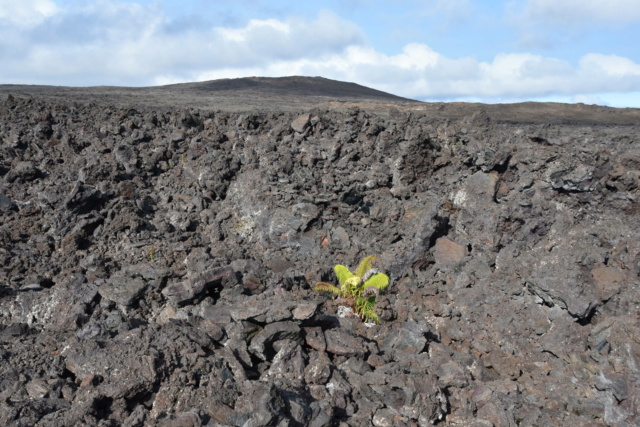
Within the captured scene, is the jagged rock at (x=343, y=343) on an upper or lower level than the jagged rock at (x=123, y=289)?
lower

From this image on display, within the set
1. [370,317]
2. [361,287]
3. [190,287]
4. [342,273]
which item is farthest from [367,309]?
[190,287]

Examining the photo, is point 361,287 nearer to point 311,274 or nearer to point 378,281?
point 378,281

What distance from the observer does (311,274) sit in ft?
26.7

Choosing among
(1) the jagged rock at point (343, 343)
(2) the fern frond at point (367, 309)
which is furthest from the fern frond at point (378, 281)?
(1) the jagged rock at point (343, 343)

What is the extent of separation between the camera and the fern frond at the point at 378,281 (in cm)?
756

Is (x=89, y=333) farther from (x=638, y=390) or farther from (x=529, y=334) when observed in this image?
(x=638, y=390)

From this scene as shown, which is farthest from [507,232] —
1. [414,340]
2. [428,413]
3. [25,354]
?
[25,354]

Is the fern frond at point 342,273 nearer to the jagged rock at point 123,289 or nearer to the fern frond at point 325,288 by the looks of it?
the fern frond at point 325,288

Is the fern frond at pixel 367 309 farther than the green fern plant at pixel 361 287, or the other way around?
the green fern plant at pixel 361 287

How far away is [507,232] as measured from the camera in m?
8.16

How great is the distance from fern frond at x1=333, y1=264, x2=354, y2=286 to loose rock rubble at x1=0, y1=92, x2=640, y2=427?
261mm

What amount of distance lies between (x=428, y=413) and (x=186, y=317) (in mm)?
3050

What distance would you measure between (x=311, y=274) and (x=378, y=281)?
1065 millimetres

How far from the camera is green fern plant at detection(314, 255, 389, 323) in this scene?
715cm
